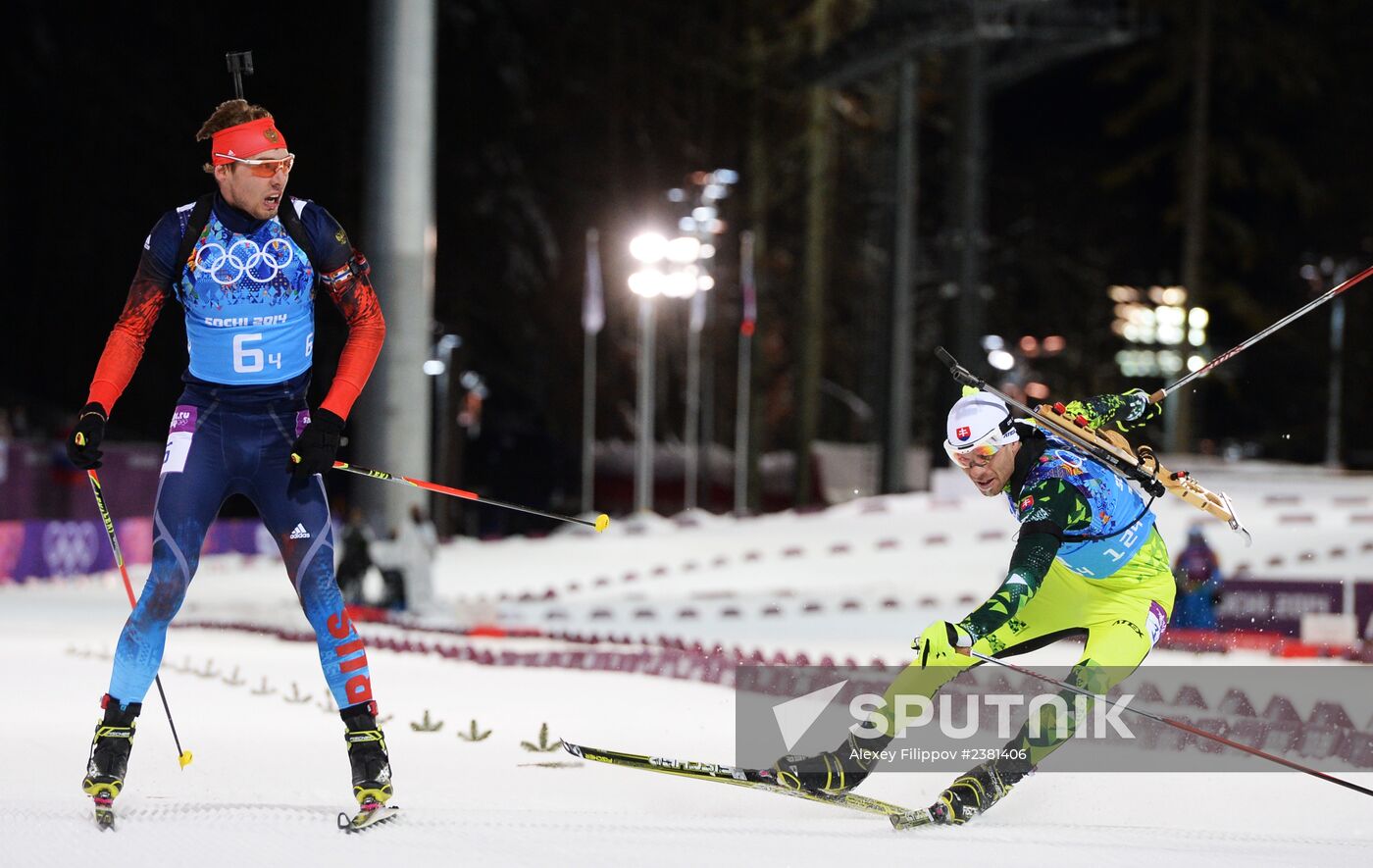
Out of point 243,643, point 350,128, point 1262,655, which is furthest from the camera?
point 350,128

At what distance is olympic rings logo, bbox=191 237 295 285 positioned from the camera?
5.40m

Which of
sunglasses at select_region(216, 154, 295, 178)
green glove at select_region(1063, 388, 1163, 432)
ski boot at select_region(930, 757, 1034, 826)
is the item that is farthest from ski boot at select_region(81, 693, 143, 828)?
green glove at select_region(1063, 388, 1163, 432)

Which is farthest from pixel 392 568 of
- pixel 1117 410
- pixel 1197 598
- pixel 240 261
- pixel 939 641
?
Answer: pixel 939 641

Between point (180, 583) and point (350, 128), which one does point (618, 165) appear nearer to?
point (350, 128)

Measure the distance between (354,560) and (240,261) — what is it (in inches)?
508

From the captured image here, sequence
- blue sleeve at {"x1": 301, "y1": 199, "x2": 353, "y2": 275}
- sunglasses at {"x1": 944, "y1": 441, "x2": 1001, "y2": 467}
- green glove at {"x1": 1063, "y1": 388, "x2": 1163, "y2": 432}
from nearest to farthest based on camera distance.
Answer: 1. blue sleeve at {"x1": 301, "y1": 199, "x2": 353, "y2": 275}
2. sunglasses at {"x1": 944, "y1": 441, "x2": 1001, "y2": 467}
3. green glove at {"x1": 1063, "y1": 388, "x2": 1163, "y2": 432}

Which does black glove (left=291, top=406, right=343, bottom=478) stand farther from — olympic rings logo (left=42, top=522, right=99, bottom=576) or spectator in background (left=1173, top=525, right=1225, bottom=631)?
olympic rings logo (left=42, top=522, right=99, bottom=576)

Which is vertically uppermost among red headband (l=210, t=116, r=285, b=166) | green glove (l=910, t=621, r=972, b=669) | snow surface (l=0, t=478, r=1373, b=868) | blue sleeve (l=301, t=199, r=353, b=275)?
red headband (l=210, t=116, r=285, b=166)

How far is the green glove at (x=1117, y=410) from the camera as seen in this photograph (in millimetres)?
6555

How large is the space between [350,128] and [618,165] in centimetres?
880

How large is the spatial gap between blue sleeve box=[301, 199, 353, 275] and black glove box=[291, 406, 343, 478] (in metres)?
0.52

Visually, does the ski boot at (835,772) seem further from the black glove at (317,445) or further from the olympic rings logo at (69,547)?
the olympic rings logo at (69,547)

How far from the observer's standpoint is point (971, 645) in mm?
5633

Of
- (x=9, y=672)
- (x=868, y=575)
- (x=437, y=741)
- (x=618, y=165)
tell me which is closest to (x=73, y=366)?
(x=618, y=165)
